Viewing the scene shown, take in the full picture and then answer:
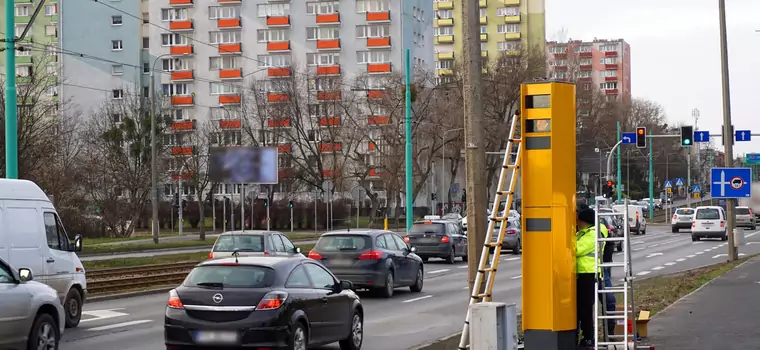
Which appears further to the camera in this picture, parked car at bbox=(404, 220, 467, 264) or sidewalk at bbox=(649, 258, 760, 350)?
parked car at bbox=(404, 220, 467, 264)

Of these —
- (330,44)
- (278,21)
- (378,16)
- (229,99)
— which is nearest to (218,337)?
(229,99)

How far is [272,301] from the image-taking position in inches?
492

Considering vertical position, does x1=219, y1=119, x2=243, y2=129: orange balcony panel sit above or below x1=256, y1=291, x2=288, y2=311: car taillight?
above

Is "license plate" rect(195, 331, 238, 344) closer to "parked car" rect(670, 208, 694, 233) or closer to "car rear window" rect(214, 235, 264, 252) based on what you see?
"car rear window" rect(214, 235, 264, 252)

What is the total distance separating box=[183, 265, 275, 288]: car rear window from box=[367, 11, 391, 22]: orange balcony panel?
88.4m

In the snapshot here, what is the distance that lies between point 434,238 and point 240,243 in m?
11.9

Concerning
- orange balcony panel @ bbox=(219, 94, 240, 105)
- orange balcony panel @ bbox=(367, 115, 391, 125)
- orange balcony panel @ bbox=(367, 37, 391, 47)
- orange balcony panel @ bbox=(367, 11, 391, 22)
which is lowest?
orange balcony panel @ bbox=(367, 115, 391, 125)

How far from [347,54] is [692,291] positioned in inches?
3269

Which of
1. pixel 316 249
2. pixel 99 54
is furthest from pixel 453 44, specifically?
pixel 316 249

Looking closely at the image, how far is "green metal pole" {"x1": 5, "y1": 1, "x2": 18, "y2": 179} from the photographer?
24125mm

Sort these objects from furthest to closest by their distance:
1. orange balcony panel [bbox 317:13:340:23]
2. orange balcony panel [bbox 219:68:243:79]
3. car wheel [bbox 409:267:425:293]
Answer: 1. orange balcony panel [bbox 219:68:243:79]
2. orange balcony panel [bbox 317:13:340:23]
3. car wheel [bbox 409:267:425:293]

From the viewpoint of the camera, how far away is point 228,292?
12.5m

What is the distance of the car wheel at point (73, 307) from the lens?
57.0 ft

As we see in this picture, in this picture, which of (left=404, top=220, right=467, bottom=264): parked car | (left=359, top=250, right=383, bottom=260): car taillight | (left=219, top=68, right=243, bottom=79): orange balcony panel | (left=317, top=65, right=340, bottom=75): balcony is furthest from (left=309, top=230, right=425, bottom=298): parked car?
(left=219, top=68, right=243, bottom=79): orange balcony panel
